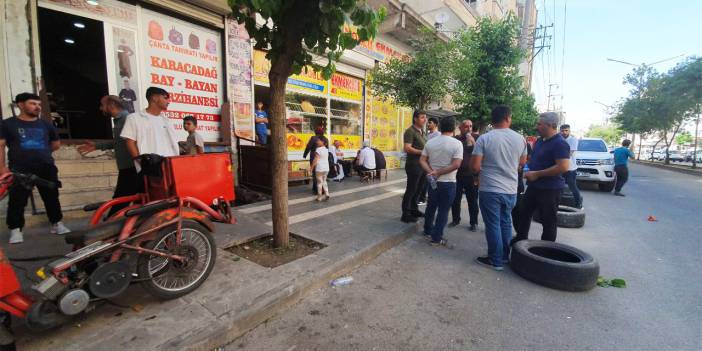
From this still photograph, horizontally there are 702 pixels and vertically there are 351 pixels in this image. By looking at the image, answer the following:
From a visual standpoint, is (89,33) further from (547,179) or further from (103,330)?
(547,179)

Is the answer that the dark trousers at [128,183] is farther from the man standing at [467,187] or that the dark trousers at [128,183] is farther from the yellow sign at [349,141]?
the yellow sign at [349,141]

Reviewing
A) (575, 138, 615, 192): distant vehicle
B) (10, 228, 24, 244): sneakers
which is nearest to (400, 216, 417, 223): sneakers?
(10, 228, 24, 244): sneakers

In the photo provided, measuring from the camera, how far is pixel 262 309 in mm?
2643

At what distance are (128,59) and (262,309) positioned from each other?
5.86 m

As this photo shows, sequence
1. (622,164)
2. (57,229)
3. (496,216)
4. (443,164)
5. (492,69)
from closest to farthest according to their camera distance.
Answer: (496,216) < (57,229) < (443,164) < (622,164) < (492,69)

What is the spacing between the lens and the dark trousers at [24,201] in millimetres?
3744

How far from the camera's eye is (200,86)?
7.02 meters

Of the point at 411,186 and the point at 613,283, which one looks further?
the point at 411,186

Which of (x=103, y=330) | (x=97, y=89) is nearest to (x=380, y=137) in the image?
(x=97, y=89)

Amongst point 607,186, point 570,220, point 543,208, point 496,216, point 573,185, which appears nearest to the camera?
point 496,216

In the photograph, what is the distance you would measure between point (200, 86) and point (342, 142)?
5.50 metres

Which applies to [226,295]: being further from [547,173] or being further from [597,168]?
[597,168]

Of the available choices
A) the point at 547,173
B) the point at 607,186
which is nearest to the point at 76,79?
the point at 547,173

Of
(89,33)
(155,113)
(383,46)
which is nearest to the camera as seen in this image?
(155,113)
